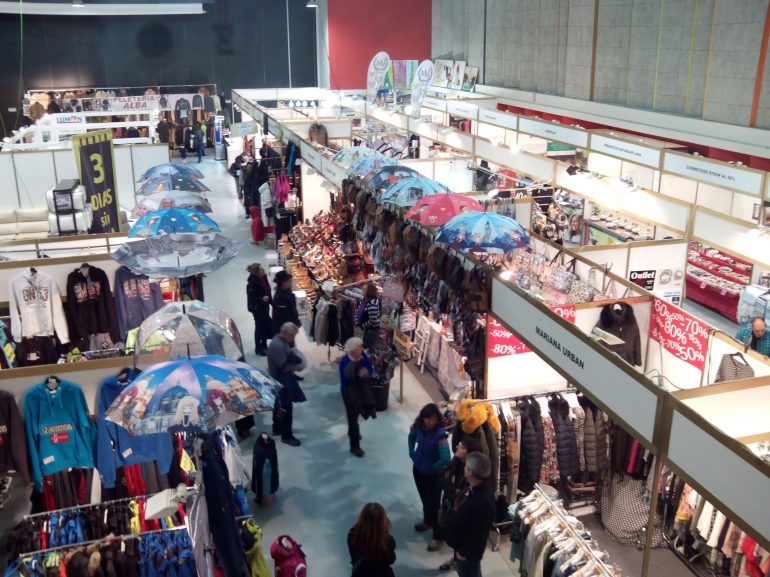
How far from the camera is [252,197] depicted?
15.6 metres

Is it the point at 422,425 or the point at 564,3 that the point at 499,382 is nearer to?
the point at 422,425

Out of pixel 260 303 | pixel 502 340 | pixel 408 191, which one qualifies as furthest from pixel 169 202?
pixel 502 340

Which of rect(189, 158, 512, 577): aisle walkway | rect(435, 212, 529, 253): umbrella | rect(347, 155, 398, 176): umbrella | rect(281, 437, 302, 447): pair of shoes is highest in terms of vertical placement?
rect(347, 155, 398, 176): umbrella

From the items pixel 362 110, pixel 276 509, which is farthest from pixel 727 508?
pixel 362 110

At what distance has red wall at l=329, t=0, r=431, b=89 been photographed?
27797mm

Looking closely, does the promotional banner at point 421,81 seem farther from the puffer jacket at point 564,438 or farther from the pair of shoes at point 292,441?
the puffer jacket at point 564,438

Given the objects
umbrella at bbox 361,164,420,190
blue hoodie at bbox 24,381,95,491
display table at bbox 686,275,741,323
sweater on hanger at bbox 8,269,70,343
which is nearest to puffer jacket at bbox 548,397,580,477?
blue hoodie at bbox 24,381,95,491

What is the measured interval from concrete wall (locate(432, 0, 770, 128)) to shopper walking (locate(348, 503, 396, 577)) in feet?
37.7

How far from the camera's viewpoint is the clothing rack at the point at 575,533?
460cm

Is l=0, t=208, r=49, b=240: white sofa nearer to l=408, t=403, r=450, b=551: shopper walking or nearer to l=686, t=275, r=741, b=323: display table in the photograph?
l=408, t=403, r=450, b=551: shopper walking

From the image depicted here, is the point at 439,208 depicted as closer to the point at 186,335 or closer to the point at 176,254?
the point at 176,254

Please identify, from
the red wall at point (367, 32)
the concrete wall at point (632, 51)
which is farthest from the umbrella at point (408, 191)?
the red wall at point (367, 32)

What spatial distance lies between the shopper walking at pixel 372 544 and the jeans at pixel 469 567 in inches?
24.2

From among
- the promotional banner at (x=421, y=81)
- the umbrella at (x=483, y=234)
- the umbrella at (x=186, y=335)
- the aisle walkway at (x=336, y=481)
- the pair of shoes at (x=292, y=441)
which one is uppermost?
the promotional banner at (x=421, y=81)
